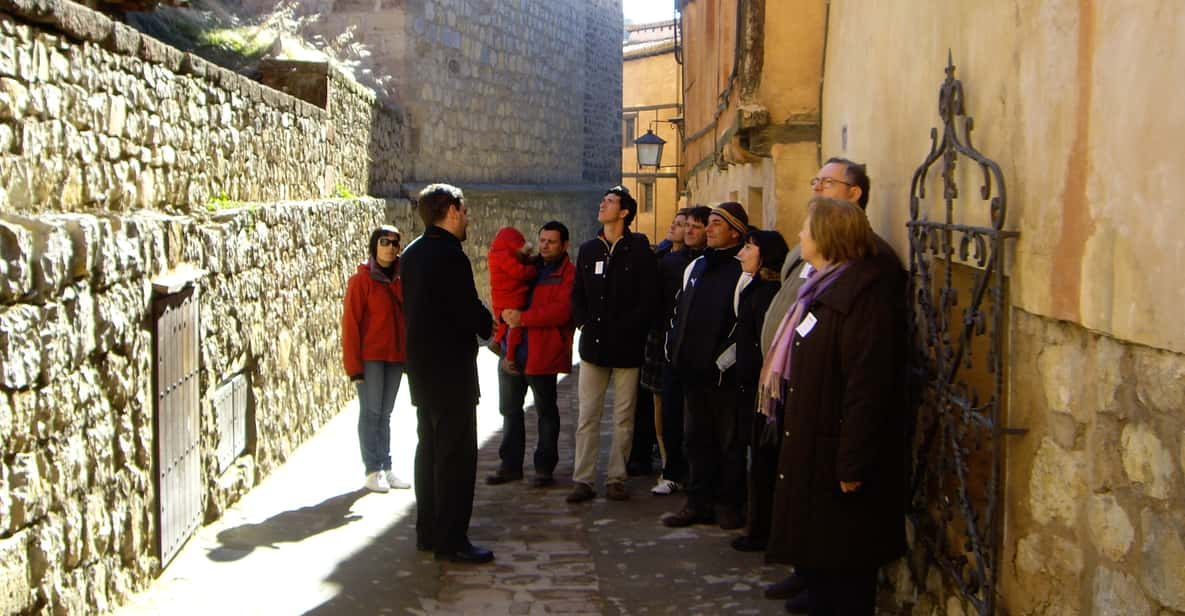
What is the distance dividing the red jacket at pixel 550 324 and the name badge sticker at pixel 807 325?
10.2 ft

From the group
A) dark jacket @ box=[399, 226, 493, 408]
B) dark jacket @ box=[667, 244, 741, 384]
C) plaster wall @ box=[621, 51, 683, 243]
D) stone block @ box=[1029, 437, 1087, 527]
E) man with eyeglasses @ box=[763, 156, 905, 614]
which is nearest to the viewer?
stone block @ box=[1029, 437, 1087, 527]

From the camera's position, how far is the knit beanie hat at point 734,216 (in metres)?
6.14

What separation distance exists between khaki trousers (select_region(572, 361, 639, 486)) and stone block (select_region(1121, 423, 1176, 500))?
4.33 metres

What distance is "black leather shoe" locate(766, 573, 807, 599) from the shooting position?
5.13 m

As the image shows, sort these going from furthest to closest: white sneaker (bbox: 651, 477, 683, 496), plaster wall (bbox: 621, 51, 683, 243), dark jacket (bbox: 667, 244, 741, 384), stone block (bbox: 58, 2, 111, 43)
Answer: plaster wall (bbox: 621, 51, 683, 243) → white sneaker (bbox: 651, 477, 683, 496) → dark jacket (bbox: 667, 244, 741, 384) → stone block (bbox: 58, 2, 111, 43)

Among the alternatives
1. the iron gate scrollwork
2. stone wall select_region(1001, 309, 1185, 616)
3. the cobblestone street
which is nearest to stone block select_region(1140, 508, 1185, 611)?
stone wall select_region(1001, 309, 1185, 616)

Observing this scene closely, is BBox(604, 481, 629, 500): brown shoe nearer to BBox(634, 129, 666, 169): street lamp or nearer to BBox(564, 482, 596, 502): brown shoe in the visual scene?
BBox(564, 482, 596, 502): brown shoe

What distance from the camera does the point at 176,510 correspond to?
545 centimetres

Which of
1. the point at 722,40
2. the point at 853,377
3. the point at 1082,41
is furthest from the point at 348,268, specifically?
the point at 1082,41

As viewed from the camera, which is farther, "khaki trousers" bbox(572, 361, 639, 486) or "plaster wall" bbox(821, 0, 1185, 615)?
"khaki trousers" bbox(572, 361, 639, 486)

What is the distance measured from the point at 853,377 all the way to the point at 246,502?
3988 millimetres

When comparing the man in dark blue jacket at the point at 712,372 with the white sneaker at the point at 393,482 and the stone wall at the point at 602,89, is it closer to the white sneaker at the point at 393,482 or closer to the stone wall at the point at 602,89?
the white sneaker at the point at 393,482

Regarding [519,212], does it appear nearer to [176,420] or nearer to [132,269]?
[176,420]

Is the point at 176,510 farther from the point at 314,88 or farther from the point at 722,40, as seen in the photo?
the point at 722,40
